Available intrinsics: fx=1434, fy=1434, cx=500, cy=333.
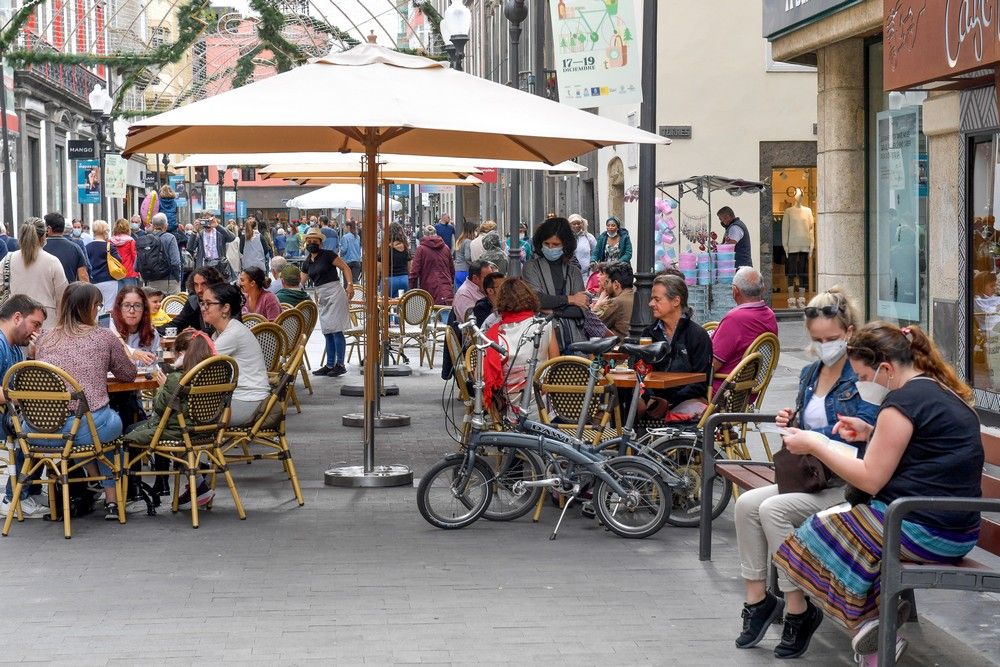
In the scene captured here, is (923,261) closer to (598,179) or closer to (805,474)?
(805,474)

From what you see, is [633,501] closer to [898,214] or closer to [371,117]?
[371,117]

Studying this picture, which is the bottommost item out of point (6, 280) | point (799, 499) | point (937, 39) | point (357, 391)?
point (357, 391)

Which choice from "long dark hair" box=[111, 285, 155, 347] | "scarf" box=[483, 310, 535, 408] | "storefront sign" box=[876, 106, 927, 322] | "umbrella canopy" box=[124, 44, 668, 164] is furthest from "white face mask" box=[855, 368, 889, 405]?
"storefront sign" box=[876, 106, 927, 322]

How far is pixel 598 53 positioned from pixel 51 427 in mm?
6863

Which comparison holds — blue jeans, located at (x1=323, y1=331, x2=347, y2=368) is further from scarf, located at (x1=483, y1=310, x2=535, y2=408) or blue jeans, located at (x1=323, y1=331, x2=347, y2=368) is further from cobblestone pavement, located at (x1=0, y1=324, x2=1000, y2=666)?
scarf, located at (x1=483, y1=310, x2=535, y2=408)

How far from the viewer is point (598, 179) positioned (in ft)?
104

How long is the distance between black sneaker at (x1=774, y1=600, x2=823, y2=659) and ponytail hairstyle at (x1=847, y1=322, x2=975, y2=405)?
104 cm

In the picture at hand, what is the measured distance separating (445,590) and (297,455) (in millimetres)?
4464

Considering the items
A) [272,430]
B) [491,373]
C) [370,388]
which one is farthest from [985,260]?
[272,430]

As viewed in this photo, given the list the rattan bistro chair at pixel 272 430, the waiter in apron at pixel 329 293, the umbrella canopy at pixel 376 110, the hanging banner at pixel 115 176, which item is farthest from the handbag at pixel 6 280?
the hanging banner at pixel 115 176

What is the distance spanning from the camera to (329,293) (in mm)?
16594

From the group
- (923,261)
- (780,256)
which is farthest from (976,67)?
(780,256)

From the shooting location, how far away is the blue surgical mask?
1045 cm

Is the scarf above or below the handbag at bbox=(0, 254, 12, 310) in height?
below
